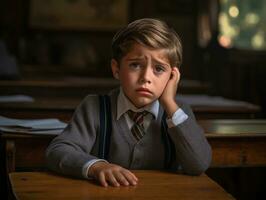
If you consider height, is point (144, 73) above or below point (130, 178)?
above

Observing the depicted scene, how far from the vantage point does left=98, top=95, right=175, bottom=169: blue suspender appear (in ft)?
5.94

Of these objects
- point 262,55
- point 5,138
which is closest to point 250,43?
point 262,55

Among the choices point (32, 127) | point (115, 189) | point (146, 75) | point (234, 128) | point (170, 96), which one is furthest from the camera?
point (234, 128)

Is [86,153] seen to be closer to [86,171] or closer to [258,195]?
[86,171]

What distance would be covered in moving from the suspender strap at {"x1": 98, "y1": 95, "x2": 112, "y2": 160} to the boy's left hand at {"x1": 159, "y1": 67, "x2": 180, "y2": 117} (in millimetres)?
177

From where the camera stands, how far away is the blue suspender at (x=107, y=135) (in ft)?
5.94

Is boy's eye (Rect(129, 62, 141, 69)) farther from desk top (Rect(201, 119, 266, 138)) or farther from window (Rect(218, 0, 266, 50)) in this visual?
window (Rect(218, 0, 266, 50))

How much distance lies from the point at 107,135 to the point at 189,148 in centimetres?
27

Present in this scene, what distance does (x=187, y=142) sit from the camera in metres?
1.73

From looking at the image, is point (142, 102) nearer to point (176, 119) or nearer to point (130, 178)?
point (176, 119)

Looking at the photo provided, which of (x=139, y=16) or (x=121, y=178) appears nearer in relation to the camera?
(x=121, y=178)

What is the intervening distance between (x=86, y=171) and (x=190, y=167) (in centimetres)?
33

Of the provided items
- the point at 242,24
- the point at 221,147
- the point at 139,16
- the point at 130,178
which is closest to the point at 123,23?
the point at 139,16

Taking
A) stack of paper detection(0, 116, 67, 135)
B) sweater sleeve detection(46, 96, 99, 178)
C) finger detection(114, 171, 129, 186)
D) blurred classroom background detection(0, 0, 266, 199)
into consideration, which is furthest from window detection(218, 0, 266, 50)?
finger detection(114, 171, 129, 186)
